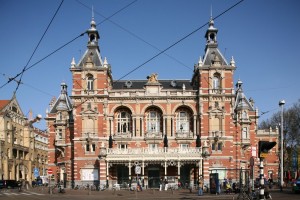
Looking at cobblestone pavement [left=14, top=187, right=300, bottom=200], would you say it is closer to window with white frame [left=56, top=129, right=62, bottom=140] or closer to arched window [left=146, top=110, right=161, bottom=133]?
arched window [left=146, top=110, right=161, bottom=133]

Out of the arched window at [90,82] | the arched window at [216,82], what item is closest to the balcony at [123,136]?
the arched window at [90,82]

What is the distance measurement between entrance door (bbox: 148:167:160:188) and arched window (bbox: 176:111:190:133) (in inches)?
229

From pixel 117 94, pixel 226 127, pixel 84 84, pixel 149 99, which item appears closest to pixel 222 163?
pixel 226 127

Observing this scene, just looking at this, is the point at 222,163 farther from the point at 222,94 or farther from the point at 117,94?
the point at 117,94

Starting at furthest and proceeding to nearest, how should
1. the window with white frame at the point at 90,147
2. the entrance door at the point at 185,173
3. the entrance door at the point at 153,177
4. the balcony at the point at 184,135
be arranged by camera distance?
the balcony at the point at 184,135 → the entrance door at the point at 185,173 → the window with white frame at the point at 90,147 → the entrance door at the point at 153,177

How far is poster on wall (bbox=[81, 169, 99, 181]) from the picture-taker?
46281mm

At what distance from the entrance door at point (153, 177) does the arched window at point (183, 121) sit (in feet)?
19.1

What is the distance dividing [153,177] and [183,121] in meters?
8.09

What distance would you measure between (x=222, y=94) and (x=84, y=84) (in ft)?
54.9

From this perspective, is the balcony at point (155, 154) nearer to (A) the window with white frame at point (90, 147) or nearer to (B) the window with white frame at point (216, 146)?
(B) the window with white frame at point (216, 146)

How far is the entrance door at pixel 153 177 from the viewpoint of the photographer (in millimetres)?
45500

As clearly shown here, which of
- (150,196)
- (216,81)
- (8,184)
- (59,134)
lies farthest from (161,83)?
(8,184)

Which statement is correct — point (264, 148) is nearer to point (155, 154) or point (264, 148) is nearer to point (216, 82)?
point (155, 154)

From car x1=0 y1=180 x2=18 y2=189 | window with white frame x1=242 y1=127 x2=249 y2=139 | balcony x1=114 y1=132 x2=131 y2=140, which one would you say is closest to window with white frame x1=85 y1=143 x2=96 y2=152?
balcony x1=114 y1=132 x2=131 y2=140
